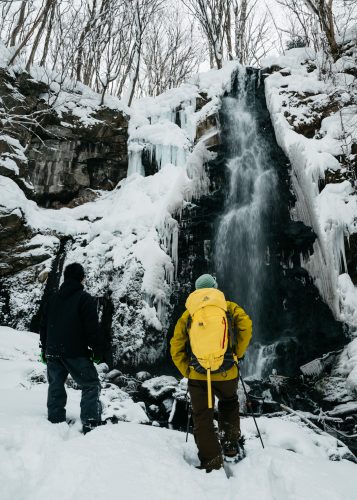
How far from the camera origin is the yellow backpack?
7.92 feet

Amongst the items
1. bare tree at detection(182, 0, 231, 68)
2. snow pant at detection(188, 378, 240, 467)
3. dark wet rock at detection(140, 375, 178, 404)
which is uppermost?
bare tree at detection(182, 0, 231, 68)

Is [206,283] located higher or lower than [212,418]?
higher

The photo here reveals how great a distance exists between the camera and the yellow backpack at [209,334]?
7.92 feet

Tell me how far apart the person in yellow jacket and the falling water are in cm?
546

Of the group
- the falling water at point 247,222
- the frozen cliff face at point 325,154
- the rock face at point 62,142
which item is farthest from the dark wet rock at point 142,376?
the rock face at point 62,142

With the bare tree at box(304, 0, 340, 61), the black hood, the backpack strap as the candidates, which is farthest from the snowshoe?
the bare tree at box(304, 0, 340, 61)

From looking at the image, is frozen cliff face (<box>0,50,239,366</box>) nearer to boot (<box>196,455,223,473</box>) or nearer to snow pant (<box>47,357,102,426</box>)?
snow pant (<box>47,357,102,426</box>)

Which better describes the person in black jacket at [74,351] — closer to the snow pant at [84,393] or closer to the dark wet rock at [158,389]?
the snow pant at [84,393]

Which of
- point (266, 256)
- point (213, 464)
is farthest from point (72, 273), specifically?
point (266, 256)

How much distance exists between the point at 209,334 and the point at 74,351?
124cm

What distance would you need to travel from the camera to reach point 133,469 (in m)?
Result: 2.12

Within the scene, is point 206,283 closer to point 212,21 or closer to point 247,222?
point 247,222

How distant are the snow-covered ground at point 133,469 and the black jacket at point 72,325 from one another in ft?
1.96

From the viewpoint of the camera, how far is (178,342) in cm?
272
